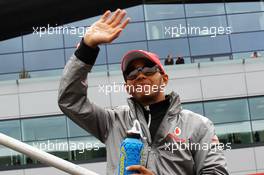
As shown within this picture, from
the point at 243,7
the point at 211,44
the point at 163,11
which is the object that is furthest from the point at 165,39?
the point at 243,7

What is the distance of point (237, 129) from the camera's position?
56.9 ft

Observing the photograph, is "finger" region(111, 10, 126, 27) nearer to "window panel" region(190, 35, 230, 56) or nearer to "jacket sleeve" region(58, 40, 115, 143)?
"jacket sleeve" region(58, 40, 115, 143)

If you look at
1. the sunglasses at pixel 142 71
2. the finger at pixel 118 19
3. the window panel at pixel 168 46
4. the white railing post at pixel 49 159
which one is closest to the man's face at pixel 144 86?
the sunglasses at pixel 142 71

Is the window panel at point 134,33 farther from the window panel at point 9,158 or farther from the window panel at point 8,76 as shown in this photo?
the window panel at point 9,158

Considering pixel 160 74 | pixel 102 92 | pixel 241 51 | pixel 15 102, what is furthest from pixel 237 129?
pixel 160 74

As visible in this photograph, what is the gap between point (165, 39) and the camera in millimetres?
18047

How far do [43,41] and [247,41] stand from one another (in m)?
7.83

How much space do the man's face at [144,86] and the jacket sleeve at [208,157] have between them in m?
0.29

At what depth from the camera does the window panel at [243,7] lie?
18.6 meters

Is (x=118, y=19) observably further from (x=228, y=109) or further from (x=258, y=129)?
(x=258, y=129)

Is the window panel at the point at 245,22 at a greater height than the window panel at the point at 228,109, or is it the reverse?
the window panel at the point at 245,22

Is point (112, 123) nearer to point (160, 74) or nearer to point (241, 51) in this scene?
point (160, 74)

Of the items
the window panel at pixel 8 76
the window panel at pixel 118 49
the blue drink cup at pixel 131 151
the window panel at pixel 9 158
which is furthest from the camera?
the window panel at pixel 8 76

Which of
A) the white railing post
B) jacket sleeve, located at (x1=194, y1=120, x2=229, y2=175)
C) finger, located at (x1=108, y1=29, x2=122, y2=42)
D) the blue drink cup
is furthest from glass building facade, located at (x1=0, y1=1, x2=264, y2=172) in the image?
the white railing post
